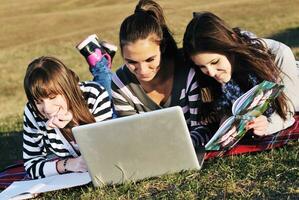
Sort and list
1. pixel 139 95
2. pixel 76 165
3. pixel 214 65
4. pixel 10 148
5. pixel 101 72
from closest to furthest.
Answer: pixel 214 65 < pixel 76 165 < pixel 139 95 < pixel 101 72 < pixel 10 148

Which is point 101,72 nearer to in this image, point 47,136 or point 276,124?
point 47,136

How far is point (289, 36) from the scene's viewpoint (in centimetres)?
1695

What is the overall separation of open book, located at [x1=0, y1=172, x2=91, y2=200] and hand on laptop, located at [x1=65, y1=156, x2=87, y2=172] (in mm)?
35

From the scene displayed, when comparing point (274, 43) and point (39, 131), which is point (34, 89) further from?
point (274, 43)

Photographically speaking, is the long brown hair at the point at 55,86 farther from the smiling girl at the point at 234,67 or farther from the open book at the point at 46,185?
the smiling girl at the point at 234,67

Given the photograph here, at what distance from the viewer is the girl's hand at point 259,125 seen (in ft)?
12.8

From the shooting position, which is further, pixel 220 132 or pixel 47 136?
pixel 47 136

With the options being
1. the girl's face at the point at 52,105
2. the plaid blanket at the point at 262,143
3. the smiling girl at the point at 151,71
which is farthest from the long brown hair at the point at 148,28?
the plaid blanket at the point at 262,143

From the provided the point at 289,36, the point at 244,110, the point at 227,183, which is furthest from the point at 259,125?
the point at 289,36

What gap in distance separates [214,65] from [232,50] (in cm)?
16

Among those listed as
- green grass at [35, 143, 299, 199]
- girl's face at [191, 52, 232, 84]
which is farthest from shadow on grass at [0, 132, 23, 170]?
girl's face at [191, 52, 232, 84]

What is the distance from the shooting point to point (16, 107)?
531 inches

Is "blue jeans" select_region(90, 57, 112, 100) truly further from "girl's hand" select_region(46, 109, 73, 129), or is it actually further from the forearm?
the forearm

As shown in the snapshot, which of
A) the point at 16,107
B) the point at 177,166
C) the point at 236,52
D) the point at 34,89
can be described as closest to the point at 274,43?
the point at 236,52
